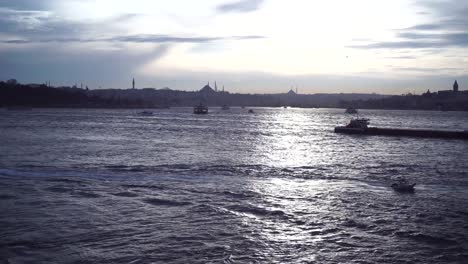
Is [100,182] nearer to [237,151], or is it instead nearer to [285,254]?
[285,254]

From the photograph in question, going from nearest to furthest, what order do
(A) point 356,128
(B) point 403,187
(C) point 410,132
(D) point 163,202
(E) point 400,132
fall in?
(D) point 163,202 → (B) point 403,187 → (C) point 410,132 → (E) point 400,132 → (A) point 356,128

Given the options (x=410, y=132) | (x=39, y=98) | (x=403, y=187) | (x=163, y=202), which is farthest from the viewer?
(x=39, y=98)

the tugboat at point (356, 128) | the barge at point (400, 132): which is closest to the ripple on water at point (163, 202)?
the barge at point (400, 132)

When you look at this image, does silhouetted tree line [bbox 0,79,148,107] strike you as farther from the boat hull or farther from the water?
the water

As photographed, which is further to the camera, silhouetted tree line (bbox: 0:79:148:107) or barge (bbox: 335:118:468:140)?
silhouetted tree line (bbox: 0:79:148:107)

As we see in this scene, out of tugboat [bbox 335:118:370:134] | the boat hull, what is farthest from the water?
tugboat [bbox 335:118:370:134]

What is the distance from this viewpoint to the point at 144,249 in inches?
431

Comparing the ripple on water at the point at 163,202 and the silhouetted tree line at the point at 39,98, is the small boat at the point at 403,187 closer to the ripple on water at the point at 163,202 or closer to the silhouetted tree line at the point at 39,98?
the ripple on water at the point at 163,202

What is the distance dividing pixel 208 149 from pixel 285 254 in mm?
24425

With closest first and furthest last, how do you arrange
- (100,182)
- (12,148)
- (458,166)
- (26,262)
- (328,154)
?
(26,262)
(100,182)
(458,166)
(12,148)
(328,154)

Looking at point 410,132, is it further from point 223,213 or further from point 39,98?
point 39,98

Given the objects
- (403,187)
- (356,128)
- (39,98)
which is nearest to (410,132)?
(356,128)

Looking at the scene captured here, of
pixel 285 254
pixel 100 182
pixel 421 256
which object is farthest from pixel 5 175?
pixel 421 256

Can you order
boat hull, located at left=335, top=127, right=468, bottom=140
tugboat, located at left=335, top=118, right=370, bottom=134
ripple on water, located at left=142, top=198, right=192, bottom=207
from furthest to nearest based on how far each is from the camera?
tugboat, located at left=335, top=118, right=370, bottom=134 → boat hull, located at left=335, top=127, right=468, bottom=140 → ripple on water, located at left=142, top=198, right=192, bottom=207
